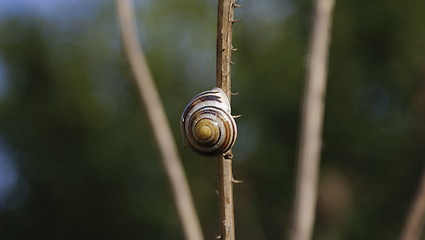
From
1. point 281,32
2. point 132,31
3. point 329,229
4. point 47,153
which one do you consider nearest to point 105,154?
point 47,153

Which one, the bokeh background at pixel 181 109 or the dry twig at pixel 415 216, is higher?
the dry twig at pixel 415 216

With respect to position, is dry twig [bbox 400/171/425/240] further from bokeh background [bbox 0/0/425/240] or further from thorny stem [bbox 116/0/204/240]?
bokeh background [bbox 0/0/425/240]

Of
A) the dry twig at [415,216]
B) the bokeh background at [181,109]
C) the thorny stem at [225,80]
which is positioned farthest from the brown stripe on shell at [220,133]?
the bokeh background at [181,109]

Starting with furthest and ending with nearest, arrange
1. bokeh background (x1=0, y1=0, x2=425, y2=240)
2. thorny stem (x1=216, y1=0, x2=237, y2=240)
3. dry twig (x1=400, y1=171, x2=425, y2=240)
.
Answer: bokeh background (x1=0, y1=0, x2=425, y2=240)
dry twig (x1=400, y1=171, x2=425, y2=240)
thorny stem (x1=216, y1=0, x2=237, y2=240)

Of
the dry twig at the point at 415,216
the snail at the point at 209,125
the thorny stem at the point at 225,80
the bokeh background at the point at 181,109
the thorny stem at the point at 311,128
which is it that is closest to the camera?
the thorny stem at the point at 225,80

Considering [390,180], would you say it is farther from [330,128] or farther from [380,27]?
[380,27]

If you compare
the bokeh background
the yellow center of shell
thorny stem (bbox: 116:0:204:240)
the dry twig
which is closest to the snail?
the yellow center of shell

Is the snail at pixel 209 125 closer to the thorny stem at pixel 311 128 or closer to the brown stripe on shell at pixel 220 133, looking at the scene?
the brown stripe on shell at pixel 220 133
